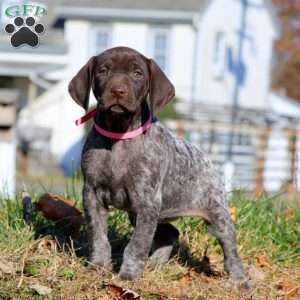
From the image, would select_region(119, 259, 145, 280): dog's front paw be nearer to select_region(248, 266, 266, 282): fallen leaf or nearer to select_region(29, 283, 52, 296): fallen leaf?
select_region(29, 283, 52, 296): fallen leaf

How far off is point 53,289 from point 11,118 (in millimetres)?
3283

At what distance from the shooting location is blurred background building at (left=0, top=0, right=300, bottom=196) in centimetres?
2727

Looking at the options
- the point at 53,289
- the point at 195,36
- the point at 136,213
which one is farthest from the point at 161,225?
the point at 195,36

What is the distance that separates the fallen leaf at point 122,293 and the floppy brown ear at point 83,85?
1140 millimetres

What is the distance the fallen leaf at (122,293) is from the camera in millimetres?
5469

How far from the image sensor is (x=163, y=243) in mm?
6633

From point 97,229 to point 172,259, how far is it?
85 centimetres

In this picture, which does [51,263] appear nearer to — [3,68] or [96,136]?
[96,136]

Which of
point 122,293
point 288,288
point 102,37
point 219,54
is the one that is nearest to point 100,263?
A: point 122,293

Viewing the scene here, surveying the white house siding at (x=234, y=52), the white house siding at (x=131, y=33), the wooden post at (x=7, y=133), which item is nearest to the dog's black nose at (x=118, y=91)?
the wooden post at (x=7, y=133)

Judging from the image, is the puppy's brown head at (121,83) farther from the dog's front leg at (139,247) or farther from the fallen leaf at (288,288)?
the fallen leaf at (288,288)

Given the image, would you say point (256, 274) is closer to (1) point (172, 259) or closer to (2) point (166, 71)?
(1) point (172, 259)

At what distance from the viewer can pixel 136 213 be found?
5844 mm

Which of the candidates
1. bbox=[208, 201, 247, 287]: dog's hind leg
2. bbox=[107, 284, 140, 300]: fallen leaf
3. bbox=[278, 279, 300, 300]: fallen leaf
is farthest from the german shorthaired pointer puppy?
bbox=[278, 279, 300, 300]: fallen leaf
